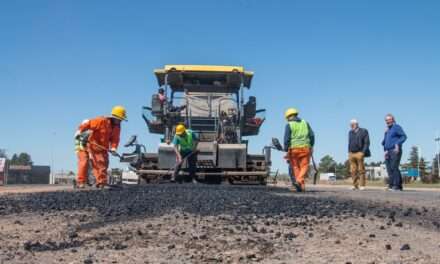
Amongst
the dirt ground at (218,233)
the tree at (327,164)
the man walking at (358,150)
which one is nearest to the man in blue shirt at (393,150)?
the man walking at (358,150)

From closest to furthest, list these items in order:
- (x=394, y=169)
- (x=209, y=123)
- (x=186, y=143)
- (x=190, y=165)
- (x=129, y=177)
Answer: (x=394, y=169)
(x=186, y=143)
(x=190, y=165)
(x=209, y=123)
(x=129, y=177)

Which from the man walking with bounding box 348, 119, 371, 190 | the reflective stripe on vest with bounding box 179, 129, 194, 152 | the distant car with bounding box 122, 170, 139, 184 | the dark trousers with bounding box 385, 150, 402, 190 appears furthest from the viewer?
the distant car with bounding box 122, 170, 139, 184

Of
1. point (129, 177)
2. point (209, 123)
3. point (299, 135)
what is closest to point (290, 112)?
point (299, 135)

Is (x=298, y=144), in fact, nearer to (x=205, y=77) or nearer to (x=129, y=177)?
(x=205, y=77)

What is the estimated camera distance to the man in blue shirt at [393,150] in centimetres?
1027

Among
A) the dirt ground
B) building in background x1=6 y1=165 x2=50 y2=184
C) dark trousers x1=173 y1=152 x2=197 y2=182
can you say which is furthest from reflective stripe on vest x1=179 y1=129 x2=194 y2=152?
building in background x1=6 y1=165 x2=50 y2=184

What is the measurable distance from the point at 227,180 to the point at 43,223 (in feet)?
27.4

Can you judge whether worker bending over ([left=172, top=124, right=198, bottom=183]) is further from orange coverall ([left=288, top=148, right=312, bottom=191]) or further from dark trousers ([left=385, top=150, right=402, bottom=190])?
dark trousers ([left=385, top=150, right=402, bottom=190])

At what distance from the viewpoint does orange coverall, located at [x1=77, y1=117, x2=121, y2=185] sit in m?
8.90

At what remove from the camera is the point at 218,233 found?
3.60 metres

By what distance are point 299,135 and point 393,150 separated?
2.70 meters

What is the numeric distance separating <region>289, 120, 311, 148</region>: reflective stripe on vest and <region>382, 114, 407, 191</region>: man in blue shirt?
244cm

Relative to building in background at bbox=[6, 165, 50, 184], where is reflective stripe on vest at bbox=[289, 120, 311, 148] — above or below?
above

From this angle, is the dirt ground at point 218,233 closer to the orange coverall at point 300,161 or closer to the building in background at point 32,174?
the orange coverall at point 300,161
